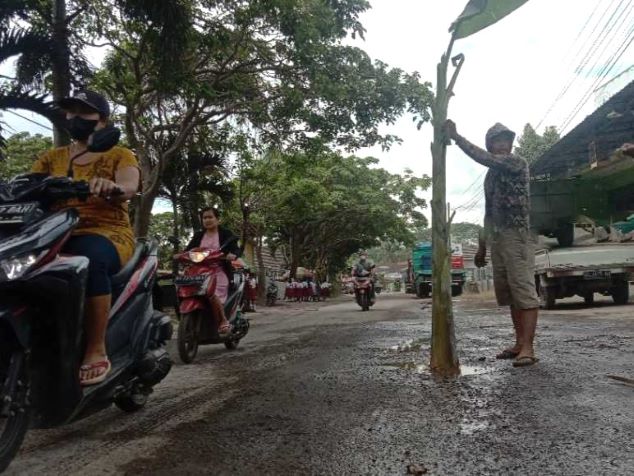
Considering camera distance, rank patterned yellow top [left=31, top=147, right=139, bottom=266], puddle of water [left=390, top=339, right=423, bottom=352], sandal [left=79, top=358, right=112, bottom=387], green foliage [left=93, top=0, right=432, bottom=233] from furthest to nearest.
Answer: green foliage [left=93, top=0, right=432, bottom=233]
puddle of water [left=390, top=339, right=423, bottom=352]
patterned yellow top [left=31, top=147, right=139, bottom=266]
sandal [left=79, top=358, right=112, bottom=387]

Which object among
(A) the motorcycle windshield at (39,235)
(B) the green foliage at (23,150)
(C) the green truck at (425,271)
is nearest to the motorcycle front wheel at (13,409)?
(A) the motorcycle windshield at (39,235)

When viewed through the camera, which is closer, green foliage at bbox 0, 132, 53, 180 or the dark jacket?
the dark jacket

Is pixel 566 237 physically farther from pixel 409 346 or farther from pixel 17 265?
pixel 17 265

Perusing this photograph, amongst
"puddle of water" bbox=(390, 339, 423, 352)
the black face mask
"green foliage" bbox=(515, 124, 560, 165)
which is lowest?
"puddle of water" bbox=(390, 339, 423, 352)

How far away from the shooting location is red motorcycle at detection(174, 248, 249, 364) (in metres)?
5.91

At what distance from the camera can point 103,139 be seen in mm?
2836

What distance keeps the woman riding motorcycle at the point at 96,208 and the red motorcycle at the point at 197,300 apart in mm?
2690

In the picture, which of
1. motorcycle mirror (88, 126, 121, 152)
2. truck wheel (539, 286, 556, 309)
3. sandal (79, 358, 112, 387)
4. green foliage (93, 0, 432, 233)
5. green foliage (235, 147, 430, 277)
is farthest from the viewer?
green foliage (235, 147, 430, 277)

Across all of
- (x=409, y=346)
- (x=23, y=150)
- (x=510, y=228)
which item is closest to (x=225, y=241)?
(x=409, y=346)

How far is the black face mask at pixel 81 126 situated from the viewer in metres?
3.14

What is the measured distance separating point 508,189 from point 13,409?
427 cm

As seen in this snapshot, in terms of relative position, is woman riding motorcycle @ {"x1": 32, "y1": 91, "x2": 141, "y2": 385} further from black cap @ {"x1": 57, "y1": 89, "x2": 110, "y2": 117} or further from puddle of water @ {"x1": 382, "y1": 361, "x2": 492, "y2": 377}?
puddle of water @ {"x1": 382, "y1": 361, "x2": 492, "y2": 377}

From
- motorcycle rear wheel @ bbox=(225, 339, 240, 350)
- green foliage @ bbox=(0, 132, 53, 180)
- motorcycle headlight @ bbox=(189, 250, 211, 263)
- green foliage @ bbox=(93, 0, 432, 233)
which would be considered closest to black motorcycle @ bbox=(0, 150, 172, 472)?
motorcycle headlight @ bbox=(189, 250, 211, 263)

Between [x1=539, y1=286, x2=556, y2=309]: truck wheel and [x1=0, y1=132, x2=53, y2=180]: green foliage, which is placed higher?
[x1=0, y1=132, x2=53, y2=180]: green foliage
